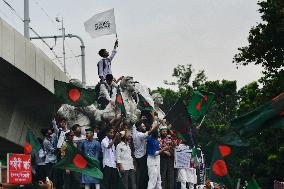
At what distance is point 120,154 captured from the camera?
754 inches

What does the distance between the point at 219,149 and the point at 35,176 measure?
566 cm

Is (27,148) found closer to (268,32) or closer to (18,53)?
(18,53)

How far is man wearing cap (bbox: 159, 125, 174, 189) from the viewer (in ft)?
65.5

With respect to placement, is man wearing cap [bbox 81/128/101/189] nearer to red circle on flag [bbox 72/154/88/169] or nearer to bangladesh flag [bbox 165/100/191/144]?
red circle on flag [bbox 72/154/88/169]

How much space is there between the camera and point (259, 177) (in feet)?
157

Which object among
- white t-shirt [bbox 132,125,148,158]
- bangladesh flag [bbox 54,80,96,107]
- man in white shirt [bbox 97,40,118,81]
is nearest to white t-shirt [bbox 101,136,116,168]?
white t-shirt [bbox 132,125,148,158]

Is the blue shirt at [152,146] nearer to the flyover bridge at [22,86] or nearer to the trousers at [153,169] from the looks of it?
the trousers at [153,169]

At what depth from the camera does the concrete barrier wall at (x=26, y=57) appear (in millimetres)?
20486

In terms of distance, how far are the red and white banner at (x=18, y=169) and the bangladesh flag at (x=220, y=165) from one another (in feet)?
13.0

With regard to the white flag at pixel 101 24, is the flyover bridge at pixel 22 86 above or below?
below

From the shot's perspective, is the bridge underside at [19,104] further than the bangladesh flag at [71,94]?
Yes

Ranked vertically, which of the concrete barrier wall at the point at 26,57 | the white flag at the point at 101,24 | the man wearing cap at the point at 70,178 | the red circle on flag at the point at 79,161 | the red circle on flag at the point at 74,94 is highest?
the white flag at the point at 101,24

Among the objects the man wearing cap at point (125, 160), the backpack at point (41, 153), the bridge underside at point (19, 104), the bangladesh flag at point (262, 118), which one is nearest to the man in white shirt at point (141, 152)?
the man wearing cap at point (125, 160)

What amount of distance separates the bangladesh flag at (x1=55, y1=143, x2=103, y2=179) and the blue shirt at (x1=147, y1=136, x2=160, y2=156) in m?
1.27
